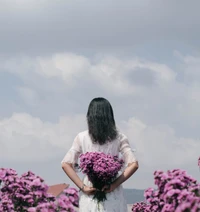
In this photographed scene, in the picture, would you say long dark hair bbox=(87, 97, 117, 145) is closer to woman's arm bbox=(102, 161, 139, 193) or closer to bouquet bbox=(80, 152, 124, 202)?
bouquet bbox=(80, 152, 124, 202)

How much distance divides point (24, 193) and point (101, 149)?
1373 mm

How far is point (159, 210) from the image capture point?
831 cm

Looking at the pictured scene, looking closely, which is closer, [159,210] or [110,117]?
[159,210]

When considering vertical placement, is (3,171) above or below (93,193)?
above

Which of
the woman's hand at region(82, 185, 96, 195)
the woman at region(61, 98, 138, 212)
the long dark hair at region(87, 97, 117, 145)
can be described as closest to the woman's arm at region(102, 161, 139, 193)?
the woman at region(61, 98, 138, 212)

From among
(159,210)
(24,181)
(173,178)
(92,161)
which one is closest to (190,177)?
(173,178)

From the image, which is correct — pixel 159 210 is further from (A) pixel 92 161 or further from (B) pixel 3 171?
(B) pixel 3 171

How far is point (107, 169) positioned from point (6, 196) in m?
1.66

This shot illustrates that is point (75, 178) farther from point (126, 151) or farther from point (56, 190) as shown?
point (56, 190)

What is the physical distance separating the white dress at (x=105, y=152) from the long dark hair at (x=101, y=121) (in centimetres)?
11

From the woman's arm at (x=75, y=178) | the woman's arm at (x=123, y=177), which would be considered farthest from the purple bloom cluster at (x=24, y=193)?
the woman's arm at (x=123, y=177)

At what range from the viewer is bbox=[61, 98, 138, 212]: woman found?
891 cm

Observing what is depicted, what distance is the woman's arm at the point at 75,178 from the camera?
29.2 feet

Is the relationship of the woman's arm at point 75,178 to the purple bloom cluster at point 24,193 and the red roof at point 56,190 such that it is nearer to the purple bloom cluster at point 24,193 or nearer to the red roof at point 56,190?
the red roof at point 56,190
